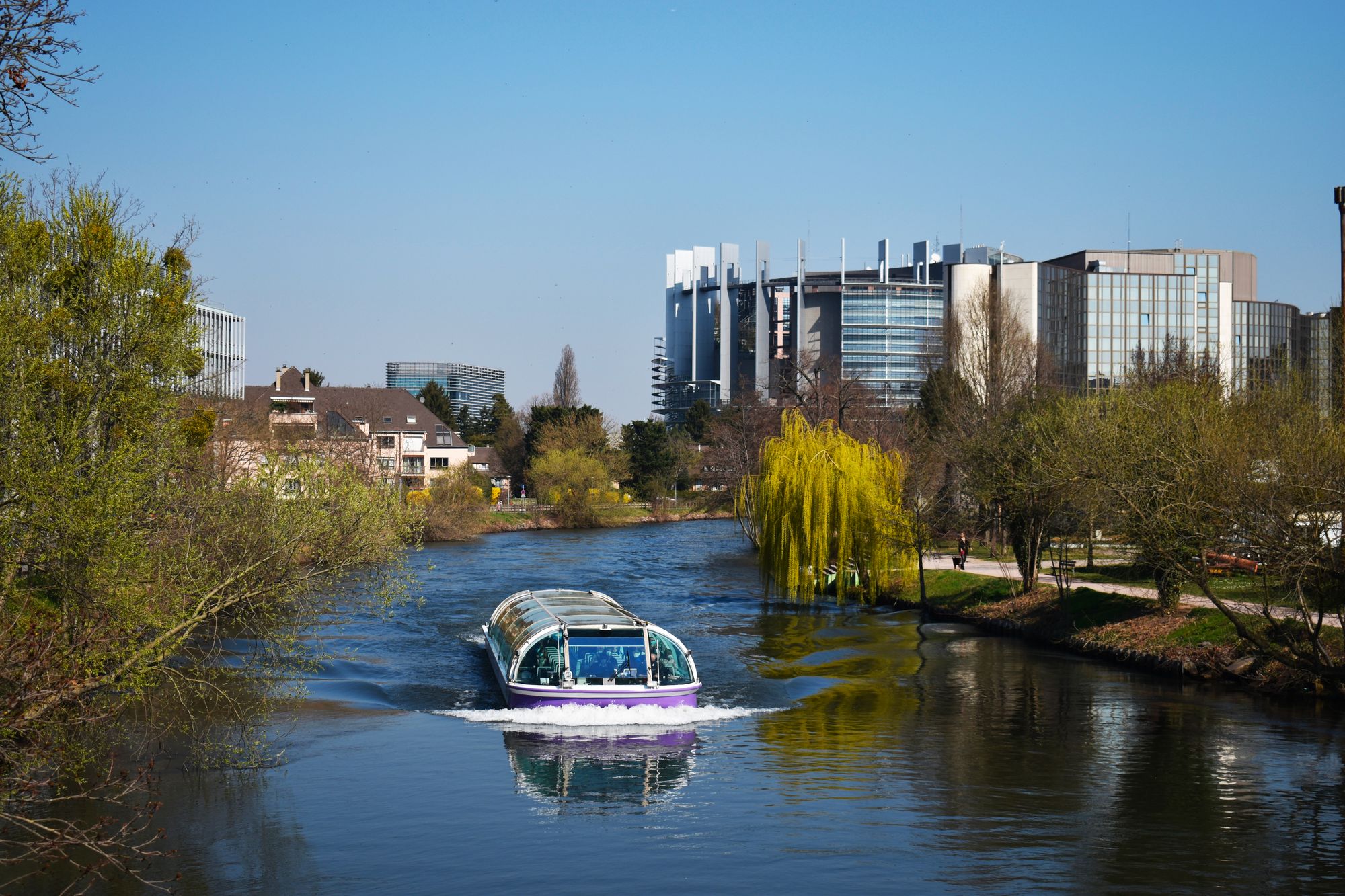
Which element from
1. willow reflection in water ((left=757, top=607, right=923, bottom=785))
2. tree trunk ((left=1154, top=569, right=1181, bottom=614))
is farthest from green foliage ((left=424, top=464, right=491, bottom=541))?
tree trunk ((left=1154, top=569, right=1181, bottom=614))

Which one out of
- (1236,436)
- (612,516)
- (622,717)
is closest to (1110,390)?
(1236,436)

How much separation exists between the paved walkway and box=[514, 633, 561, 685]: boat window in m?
15.8

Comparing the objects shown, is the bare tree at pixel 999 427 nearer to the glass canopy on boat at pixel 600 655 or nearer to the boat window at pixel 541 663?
the glass canopy on boat at pixel 600 655

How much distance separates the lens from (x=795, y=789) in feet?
63.3

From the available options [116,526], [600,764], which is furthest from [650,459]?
[116,526]

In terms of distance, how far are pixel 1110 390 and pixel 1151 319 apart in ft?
393

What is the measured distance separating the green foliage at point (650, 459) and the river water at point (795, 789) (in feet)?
270

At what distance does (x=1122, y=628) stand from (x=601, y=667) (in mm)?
16031

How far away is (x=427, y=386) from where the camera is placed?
15150cm

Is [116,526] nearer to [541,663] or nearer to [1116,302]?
[541,663]

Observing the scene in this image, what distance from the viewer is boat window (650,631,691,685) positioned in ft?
80.7

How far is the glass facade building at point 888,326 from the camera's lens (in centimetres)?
17075

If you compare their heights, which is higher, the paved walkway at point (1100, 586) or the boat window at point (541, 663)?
the paved walkway at point (1100, 586)

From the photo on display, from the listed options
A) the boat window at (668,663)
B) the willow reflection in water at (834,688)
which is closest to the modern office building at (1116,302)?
the willow reflection in water at (834,688)
